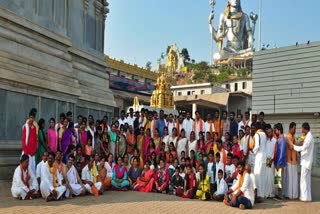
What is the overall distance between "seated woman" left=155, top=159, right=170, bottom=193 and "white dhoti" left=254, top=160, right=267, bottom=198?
7.79ft

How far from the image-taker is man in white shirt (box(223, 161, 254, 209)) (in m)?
9.18

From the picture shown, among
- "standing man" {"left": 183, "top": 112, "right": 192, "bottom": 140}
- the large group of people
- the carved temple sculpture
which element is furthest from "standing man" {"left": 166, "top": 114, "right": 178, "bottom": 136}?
the carved temple sculpture

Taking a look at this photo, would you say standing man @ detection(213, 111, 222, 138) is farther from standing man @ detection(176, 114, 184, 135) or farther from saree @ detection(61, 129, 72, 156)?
saree @ detection(61, 129, 72, 156)

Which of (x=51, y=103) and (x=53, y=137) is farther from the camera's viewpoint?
(x=51, y=103)

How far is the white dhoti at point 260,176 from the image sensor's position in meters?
10.4

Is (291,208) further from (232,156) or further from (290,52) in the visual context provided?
(290,52)

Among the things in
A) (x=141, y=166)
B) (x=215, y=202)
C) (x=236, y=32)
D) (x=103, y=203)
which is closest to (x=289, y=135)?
(x=215, y=202)

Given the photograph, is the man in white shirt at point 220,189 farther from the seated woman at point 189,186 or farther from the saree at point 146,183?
the saree at point 146,183

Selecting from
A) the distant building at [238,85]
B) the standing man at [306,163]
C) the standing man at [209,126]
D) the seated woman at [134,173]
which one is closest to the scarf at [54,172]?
the seated woman at [134,173]

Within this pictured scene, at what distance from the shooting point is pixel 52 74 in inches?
526

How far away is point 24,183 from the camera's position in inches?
367

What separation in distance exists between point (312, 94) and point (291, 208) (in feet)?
51.8

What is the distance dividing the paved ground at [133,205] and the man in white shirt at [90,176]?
0.36 metres

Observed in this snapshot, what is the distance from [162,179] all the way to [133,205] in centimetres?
248
